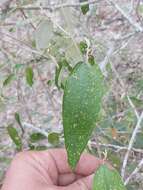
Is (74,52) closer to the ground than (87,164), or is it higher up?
higher up

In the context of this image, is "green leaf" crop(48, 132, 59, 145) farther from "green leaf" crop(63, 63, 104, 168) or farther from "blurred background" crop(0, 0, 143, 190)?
"green leaf" crop(63, 63, 104, 168)

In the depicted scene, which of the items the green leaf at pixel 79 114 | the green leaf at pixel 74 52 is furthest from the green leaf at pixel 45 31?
the green leaf at pixel 79 114

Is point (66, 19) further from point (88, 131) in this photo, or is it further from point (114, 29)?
point (114, 29)

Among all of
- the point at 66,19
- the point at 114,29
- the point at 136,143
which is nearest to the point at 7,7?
the point at 66,19

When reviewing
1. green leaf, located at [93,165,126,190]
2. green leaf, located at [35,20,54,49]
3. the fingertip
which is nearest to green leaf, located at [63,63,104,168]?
green leaf, located at [93,165,126,190]

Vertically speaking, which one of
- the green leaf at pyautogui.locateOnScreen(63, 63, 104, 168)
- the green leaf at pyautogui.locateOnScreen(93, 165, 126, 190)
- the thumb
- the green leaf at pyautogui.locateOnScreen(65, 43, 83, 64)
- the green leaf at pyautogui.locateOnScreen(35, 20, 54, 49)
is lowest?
the thumb

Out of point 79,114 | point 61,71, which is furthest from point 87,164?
point 79,114

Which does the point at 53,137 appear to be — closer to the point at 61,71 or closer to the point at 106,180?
the point at 61,71
